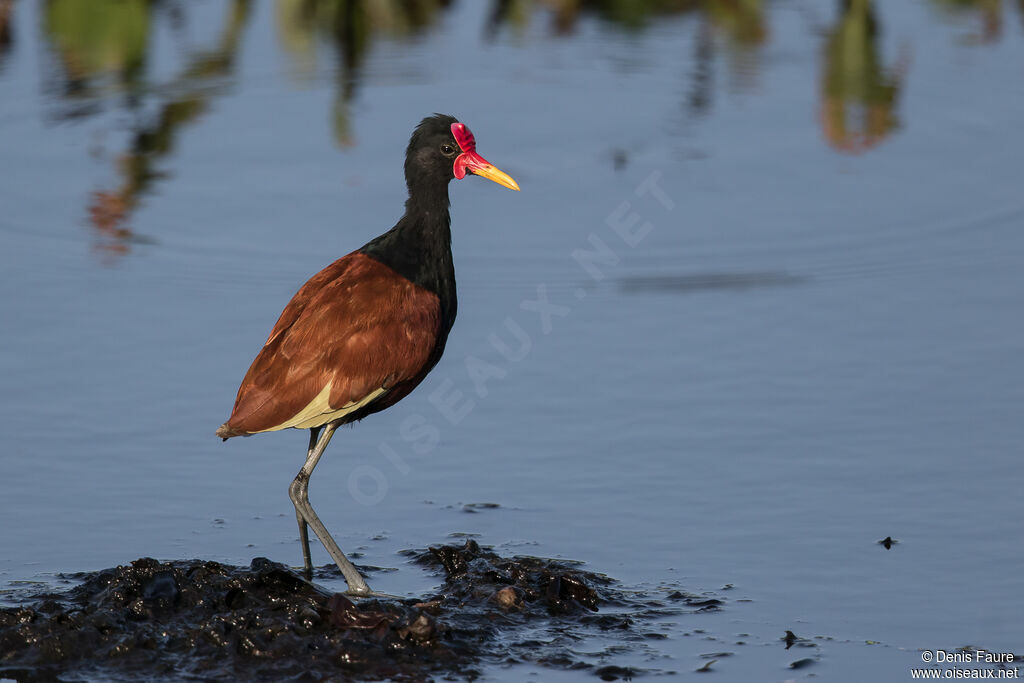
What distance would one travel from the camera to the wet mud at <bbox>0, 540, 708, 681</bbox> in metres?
5.91

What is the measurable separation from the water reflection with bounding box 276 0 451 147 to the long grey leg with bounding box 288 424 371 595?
7597 mm

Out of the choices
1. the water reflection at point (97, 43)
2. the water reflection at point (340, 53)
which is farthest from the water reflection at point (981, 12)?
the water reflection at point (97, 43)

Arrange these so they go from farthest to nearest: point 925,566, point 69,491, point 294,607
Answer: point 69,491 → point 925,566 → point 294,607

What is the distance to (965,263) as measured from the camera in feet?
32.6

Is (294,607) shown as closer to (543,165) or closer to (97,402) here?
(97,402)

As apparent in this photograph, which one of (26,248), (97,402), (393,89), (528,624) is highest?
(393,89)

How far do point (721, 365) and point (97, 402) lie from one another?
321 centimetres

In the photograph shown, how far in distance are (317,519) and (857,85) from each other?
8363mm

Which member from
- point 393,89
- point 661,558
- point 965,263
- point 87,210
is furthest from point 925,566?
point 393,89

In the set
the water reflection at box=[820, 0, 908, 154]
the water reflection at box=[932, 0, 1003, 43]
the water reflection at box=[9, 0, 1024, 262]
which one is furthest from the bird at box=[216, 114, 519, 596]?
the water reflection at box=[932, 0, 1003, 43]

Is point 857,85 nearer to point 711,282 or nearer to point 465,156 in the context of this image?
point 711,282

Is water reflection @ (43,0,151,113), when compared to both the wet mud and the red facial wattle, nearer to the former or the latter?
the red facial wattle

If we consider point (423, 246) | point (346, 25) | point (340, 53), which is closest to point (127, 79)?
point (340, 53)

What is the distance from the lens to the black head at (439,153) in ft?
24.3
